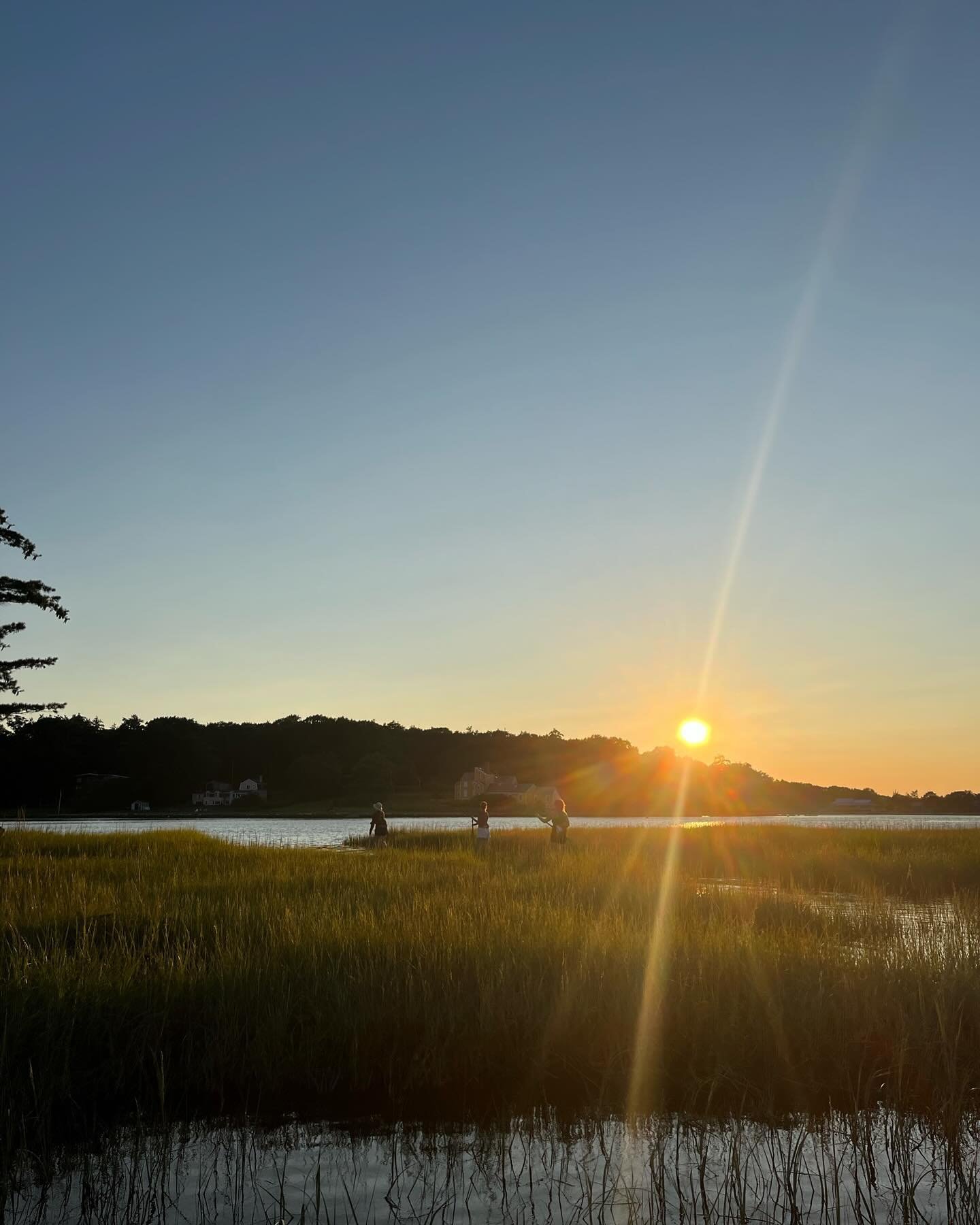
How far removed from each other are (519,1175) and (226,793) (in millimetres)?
143625

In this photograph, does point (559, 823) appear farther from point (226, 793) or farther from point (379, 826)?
point (226, 793)

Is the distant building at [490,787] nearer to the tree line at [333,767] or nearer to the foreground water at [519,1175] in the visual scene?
the tree line at [333,767]

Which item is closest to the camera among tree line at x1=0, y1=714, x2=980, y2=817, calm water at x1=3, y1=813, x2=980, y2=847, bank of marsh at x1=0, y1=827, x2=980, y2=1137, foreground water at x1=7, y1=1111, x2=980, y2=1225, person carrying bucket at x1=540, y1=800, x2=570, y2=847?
foreground water at x1=7, y1=1111, x2=980, y2=1225

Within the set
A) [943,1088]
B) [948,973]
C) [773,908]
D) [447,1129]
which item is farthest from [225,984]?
[773,908]

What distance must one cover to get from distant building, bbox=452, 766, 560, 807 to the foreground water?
125159 mm

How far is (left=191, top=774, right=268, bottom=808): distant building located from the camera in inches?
5162

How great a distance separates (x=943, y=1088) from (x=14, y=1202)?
574 cm

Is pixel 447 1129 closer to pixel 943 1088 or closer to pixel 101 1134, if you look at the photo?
pixel 101 1134

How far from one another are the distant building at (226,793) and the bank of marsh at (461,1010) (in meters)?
125

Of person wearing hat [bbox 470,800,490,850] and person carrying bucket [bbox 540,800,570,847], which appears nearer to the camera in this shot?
person wearing hat [bbox 470,800,490,850]

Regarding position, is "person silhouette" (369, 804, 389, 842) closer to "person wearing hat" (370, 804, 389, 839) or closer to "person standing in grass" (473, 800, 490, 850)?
"person wearing hat" (370, 804, 389, 839)

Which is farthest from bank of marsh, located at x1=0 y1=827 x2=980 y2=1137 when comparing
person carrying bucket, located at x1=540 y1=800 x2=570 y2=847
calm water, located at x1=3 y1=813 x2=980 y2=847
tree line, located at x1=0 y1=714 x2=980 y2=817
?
tree line, located at x1=0 y1=714 x2=980 y2=817

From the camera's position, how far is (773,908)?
14641mm

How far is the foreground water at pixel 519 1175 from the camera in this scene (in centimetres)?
466
